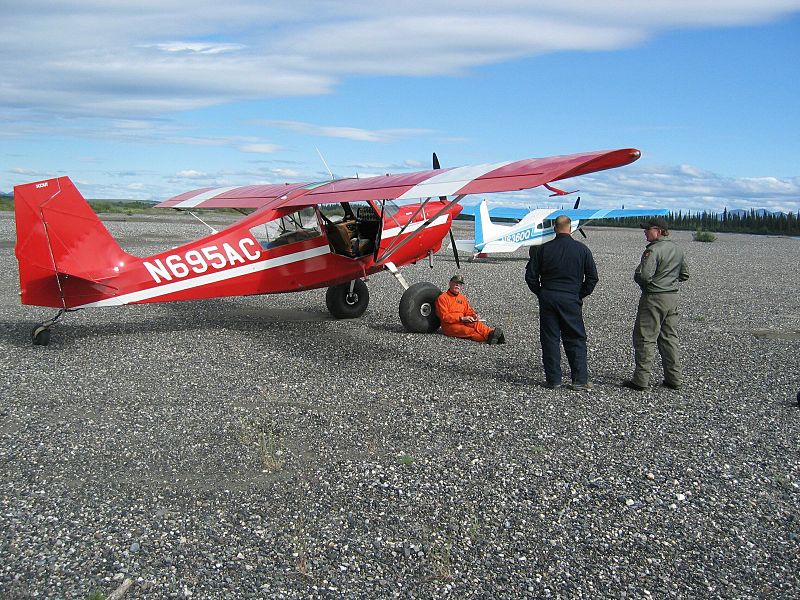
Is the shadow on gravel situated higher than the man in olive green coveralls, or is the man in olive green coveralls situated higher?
the man in olive green coveralls

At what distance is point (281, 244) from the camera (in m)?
10.9

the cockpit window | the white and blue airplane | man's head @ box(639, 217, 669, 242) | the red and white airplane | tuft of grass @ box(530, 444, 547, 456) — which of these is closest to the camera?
tuft of grass @ box(530, 444, 547, 456)

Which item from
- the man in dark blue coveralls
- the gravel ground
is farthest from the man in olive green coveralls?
the man in dark blue coveralls

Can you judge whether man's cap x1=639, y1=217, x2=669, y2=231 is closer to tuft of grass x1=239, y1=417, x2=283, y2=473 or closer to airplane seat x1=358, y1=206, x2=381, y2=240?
tuft of grass x1=239, y1=417, x2=283, y2=473

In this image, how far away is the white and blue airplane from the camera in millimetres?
23922

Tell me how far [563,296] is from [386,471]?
3040mm

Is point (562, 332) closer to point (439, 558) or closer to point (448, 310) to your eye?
point (448, 310)

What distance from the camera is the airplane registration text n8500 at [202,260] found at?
391 inches

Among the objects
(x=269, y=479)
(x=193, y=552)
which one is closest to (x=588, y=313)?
(x=269, y=479)

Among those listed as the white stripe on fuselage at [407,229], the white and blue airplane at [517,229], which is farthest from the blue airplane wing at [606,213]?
the white stripe on fuselage at [407,229]

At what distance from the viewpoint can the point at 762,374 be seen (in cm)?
853

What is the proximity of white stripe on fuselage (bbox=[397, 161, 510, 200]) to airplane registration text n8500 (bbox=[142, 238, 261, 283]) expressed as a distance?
2.66 meters

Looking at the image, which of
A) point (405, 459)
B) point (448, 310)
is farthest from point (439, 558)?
point (448, 310)

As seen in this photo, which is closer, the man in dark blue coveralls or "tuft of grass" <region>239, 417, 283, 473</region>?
"tuft of grass" <region>239, 417, 283, 473</region>
